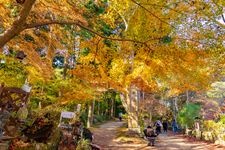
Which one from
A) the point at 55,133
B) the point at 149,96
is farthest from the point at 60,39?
the point at 149,96

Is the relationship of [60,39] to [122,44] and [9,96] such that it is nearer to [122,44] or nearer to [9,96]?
[122,44]

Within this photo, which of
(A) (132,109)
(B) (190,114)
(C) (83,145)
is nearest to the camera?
(C) (83,145)

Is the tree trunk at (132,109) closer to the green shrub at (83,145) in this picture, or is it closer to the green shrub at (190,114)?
the green shrub at (190,114)

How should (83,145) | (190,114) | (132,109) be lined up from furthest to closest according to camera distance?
1. (190,114)
2. (132,109)
3. (83,145)

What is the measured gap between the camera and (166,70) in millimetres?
15844

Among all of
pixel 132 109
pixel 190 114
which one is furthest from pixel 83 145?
pixel 190 114

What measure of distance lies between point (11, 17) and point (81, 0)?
2.65m

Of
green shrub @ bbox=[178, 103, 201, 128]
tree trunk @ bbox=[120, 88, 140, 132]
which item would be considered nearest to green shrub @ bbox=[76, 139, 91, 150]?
tree trunk @ bbox=[120, 88, 140, 132]

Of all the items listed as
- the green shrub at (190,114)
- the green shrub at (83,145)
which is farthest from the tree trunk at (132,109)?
the green shrub at (83,145)

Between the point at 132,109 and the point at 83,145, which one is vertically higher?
the point at 132,109

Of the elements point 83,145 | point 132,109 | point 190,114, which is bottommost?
point 83,145

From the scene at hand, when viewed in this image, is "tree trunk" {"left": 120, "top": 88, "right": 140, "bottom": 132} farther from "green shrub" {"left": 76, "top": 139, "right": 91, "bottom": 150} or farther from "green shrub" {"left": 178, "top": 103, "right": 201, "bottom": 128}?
"green shrub" {"left": 76, "top": 139, "right": 91, "bottom": 150}

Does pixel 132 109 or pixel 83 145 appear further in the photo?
pixel 132 109

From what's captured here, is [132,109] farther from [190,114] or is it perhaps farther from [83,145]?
[83,145]
